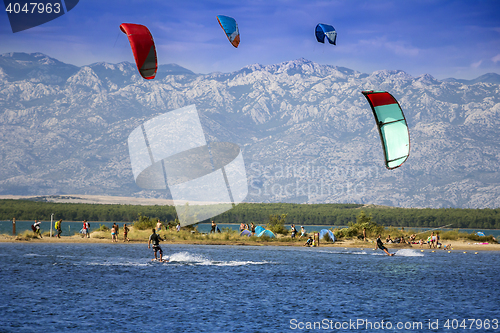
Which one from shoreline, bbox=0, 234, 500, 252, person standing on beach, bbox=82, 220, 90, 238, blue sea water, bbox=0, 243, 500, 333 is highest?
person standing on beach, bbox=82, 220, 90, 238

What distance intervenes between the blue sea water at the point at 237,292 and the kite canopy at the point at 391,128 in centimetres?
715

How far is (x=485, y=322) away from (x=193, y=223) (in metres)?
43.0

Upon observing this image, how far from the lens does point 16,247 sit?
4628cm

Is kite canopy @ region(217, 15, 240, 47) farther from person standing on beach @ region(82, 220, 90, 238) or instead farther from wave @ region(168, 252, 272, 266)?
person standing on beach @ region(82, 220, 90, 238)

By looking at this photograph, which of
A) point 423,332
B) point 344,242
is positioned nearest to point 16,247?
point 344,242

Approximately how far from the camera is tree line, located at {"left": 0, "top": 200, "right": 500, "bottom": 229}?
154 metres

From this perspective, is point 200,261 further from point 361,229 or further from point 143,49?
point 361,229

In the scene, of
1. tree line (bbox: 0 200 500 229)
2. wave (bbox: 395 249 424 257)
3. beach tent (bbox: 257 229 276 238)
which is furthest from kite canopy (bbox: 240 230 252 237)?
tree line (bbox: 0 200 500 229)

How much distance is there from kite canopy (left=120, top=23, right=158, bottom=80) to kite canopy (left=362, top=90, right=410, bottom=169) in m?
14.6

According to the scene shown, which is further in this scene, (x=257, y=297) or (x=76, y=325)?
(x=257, y=297)

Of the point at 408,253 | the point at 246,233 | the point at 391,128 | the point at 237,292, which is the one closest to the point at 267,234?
the point at 246,233

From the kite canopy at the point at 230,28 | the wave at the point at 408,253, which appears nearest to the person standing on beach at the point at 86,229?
the kite canopy at the point at 230,28

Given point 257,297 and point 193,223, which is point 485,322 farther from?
point 193,223

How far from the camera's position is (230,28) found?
1800 inches
